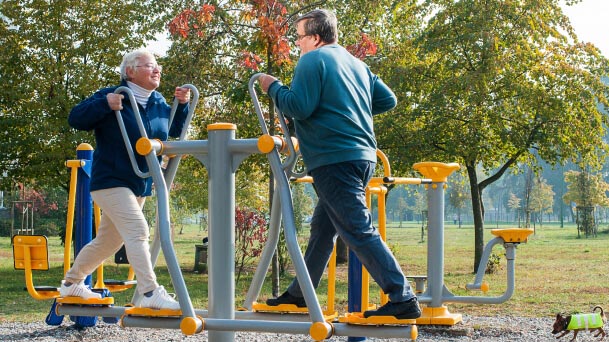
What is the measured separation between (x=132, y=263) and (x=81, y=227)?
308 cm

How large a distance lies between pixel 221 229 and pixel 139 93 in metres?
1.04

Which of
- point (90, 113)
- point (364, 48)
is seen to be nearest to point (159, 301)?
point (90, 113)

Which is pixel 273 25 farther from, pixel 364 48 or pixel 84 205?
pixel 84 205

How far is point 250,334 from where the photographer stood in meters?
8.08

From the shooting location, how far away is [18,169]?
18484 mm

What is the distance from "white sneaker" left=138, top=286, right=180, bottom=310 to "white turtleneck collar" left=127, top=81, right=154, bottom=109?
113cm

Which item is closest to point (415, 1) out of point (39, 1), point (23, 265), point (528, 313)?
point (39, 1)

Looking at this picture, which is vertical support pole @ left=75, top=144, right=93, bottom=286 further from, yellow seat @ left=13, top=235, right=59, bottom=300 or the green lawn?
the green lawn

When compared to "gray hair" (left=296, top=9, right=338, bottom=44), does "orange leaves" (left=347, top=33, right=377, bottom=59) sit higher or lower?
higher

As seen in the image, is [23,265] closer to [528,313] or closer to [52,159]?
[528,313]

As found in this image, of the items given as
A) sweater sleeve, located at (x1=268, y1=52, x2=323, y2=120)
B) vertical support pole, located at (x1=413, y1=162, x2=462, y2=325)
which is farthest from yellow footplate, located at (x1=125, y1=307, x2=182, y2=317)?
vertical support pole, located at (x1=413, y1=162, x2=462, y2=325)

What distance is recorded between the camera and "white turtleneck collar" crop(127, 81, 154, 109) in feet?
16.3

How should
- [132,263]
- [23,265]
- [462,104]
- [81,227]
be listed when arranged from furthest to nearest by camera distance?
[462,104] → [81,227] → [23,265] → [132,263]

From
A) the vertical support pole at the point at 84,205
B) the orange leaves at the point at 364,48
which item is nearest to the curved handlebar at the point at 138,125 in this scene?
the vertical support pole at the point at 84,205
